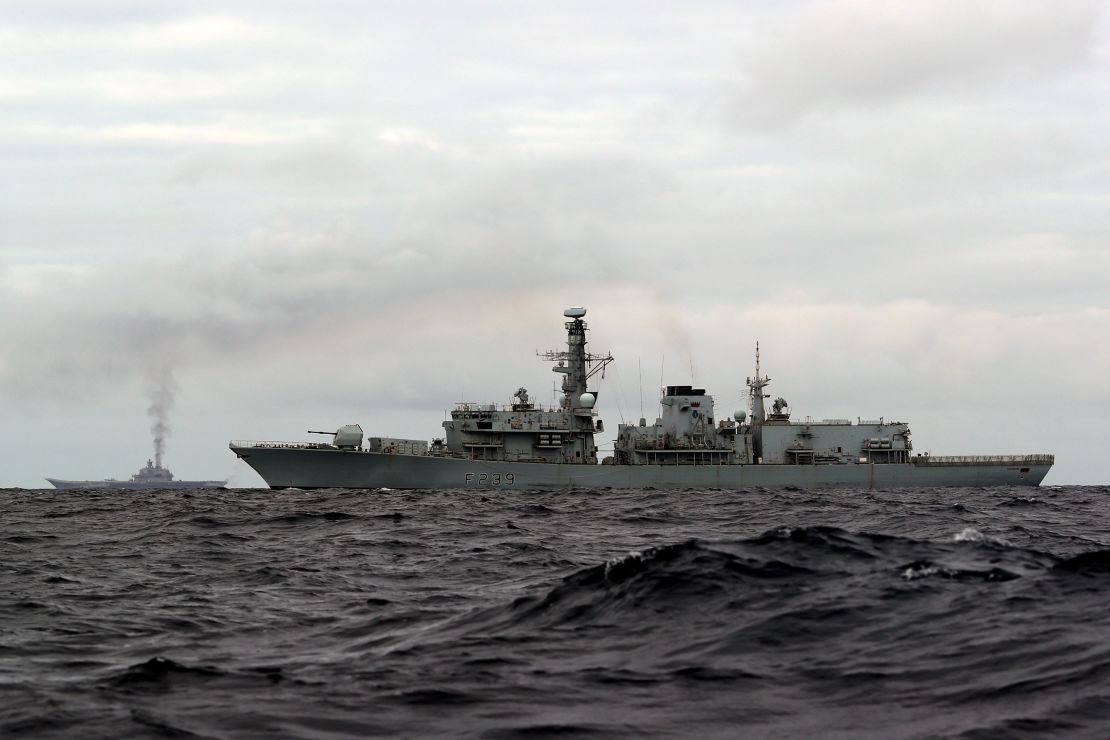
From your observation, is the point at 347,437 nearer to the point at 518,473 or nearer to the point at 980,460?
the point at 518,473

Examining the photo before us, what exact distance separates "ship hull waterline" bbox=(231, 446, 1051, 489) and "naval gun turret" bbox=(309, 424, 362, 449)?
1.98 feet

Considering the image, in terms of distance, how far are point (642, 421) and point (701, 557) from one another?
5513cm

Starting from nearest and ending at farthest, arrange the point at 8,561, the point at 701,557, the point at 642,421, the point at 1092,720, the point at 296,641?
the point at 1092,720
the point at 296,641
the point at 701,557
the point at 8,561
the point at 642,421

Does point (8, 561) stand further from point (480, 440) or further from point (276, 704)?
point (480, 440)

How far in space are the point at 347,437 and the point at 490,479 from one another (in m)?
8.86

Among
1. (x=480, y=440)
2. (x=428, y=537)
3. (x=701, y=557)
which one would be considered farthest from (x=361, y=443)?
(x=701, y=557)

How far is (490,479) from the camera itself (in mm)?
63438

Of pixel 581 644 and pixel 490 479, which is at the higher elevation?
pixel 581 644

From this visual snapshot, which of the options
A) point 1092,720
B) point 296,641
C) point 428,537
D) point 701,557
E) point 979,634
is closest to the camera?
point 1092,720

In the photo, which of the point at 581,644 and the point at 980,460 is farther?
the point at 980,460

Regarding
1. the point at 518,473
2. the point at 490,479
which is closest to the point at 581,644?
the point at 490,479

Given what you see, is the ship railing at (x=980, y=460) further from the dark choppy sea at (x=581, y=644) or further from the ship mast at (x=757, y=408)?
the dark choppy sea at (x=581, y=644)

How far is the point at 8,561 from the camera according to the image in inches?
786

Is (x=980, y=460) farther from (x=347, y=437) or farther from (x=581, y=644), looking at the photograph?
(x=581, y=644)
